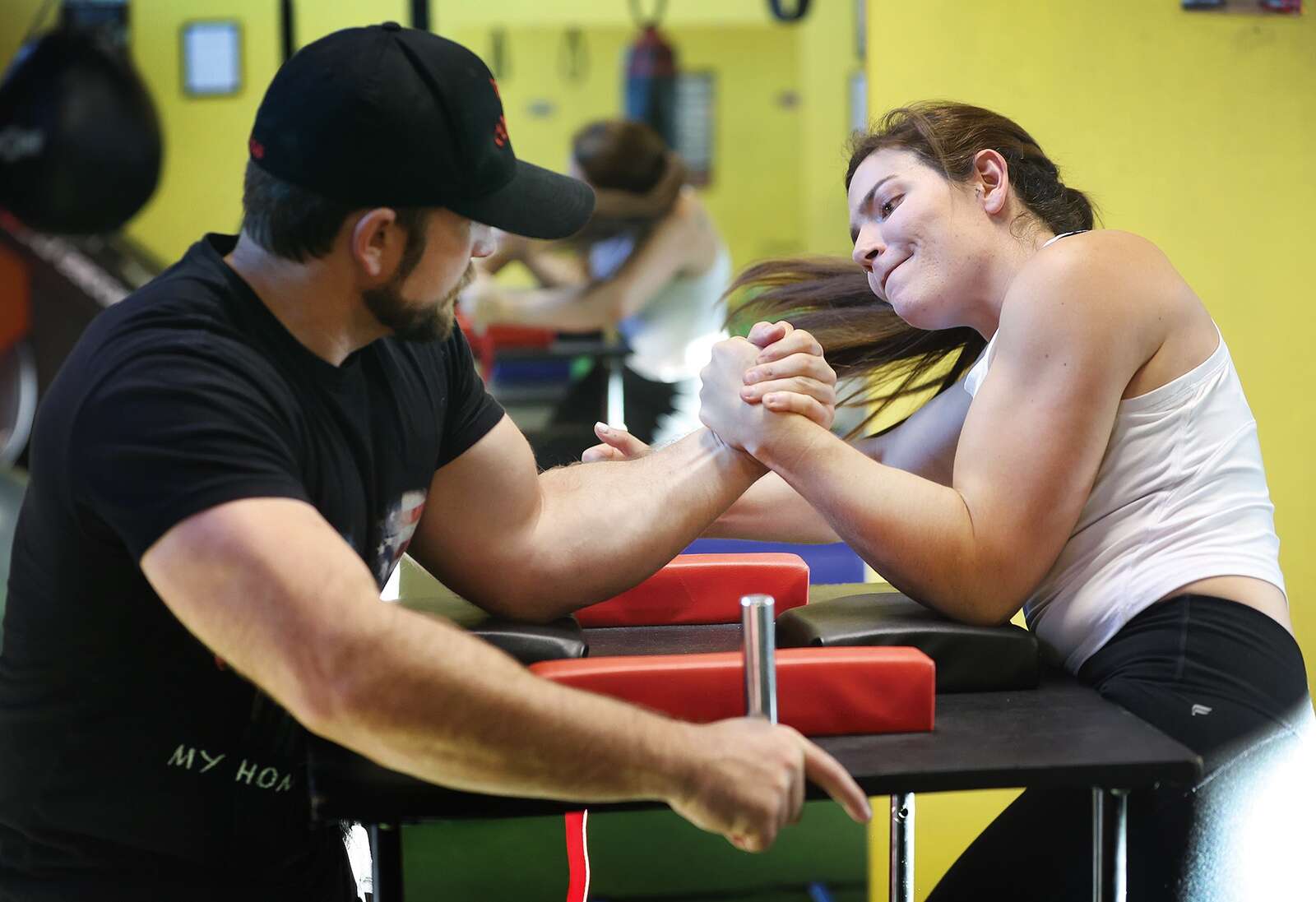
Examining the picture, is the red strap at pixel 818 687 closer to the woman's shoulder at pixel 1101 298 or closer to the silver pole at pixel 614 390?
the woman's shoulder at pixel 1101 298

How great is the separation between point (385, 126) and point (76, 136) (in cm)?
259

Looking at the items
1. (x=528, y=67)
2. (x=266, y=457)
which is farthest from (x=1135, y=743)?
(x=528, y=67)

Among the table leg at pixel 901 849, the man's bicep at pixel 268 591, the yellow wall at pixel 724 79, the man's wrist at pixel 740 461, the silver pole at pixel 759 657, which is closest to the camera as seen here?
the man's bicep at pixel 268 591

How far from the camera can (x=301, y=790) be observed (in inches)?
47.0

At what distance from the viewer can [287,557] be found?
91 cm

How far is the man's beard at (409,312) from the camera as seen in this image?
115 cm

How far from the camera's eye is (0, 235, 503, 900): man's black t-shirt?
981 millimetres

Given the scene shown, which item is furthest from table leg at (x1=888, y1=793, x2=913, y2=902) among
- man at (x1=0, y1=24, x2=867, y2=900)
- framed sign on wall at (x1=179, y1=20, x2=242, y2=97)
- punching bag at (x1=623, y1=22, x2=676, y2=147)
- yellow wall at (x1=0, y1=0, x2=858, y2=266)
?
framed sign on wall at (x1=179, y1=20, x2=242, y2=97)

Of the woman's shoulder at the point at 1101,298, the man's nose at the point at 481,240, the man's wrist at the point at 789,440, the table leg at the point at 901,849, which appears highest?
the man's nose at the point at 481,240

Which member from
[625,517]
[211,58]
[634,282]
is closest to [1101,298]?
[625,517]

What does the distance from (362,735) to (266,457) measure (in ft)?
0.74

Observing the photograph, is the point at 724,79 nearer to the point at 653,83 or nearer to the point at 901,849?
the point at 653,83

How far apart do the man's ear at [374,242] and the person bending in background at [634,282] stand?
193 cm

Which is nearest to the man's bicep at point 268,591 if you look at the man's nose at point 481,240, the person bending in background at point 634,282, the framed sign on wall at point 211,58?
the man's nose at point 481,240
